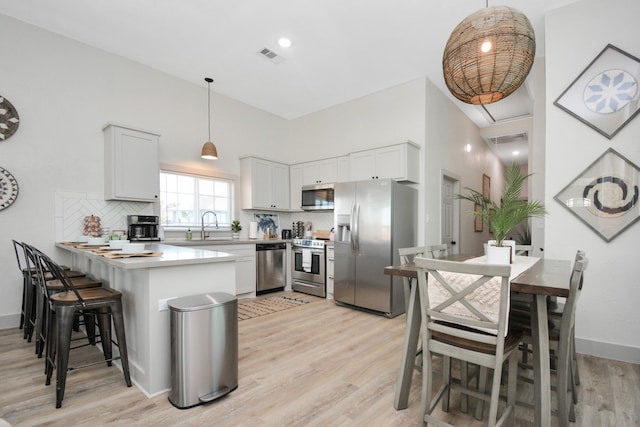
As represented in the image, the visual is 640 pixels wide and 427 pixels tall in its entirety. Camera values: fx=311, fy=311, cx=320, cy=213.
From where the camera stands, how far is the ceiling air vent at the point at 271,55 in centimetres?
396

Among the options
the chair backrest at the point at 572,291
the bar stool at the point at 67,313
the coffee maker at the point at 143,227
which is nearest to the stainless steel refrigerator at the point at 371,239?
the chair backrest at the point at 572,291

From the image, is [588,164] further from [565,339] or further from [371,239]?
[371,239]

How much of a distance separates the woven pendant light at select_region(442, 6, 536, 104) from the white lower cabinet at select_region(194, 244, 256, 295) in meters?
3.78

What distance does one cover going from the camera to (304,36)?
365cm

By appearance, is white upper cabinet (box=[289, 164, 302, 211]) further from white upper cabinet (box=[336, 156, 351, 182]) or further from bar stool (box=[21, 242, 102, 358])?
bar stool (box=[21, 242, 102, 358])

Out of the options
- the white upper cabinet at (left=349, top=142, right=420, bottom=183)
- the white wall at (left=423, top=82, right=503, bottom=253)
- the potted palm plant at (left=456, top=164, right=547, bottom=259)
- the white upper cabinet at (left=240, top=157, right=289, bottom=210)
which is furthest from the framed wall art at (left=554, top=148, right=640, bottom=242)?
the white upper cabinet at (left=240, top=157, right=289, bottom=210)

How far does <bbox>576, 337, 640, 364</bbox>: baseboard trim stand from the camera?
2.63 m

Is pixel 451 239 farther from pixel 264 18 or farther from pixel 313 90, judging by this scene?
pixel 264 18

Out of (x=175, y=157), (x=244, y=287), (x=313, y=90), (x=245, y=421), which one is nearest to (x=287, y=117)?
(x=313, y=90)

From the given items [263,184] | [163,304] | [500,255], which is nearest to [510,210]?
[500,255]

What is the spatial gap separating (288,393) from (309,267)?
291 cm

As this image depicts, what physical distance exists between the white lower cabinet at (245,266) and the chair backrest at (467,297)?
3.49m

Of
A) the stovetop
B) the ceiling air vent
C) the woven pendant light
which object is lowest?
the stovetop

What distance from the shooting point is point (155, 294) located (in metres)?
2.05
